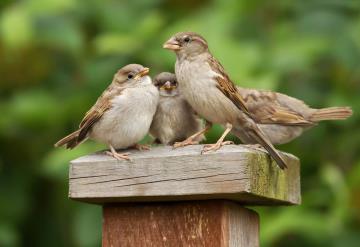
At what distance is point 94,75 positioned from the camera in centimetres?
640

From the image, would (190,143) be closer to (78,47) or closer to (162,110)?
(162,110)

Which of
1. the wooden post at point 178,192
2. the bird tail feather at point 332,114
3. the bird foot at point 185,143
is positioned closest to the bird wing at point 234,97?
the wooden post at point 178,192

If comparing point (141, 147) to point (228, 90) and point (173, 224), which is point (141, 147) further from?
point (228, 90)

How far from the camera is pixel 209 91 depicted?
13.4 feet

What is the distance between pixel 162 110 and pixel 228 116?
0.26 m

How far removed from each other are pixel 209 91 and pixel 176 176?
0.52 m

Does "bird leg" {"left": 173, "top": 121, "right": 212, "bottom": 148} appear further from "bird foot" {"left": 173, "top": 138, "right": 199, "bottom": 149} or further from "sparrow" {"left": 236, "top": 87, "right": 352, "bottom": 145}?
"sparrow" {"left": 236, "top": 87, "right": 352, "bottom": 145}

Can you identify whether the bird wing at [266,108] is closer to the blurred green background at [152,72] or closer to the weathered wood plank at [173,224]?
the blurred green background at [152,72]

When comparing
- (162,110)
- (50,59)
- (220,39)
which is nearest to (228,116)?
(162,110)

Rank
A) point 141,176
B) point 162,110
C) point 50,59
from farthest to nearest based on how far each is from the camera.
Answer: point 50,59
point 162,110
point 141,176

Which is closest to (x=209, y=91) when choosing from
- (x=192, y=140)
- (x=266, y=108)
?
(x=192, y=140)

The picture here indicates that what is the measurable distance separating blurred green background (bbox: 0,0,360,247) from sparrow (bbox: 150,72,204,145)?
1.92 metres

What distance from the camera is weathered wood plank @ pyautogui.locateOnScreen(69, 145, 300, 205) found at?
3598 millimetres

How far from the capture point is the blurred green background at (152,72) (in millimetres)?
6234
